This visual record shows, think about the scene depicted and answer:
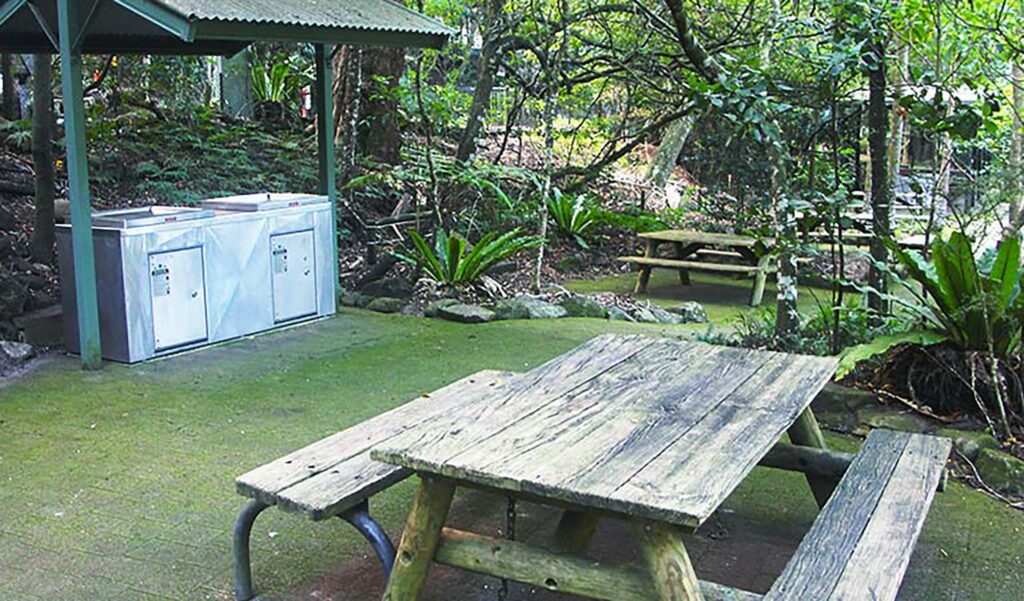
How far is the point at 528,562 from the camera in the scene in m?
3.28

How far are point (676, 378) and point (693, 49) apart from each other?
324cm

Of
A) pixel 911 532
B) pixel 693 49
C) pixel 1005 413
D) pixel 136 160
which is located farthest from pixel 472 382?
pixel 136 160

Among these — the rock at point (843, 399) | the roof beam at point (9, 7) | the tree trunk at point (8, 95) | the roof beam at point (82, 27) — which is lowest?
the rock at point (843, 399)

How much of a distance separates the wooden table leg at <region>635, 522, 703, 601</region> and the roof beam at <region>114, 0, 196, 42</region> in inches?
180

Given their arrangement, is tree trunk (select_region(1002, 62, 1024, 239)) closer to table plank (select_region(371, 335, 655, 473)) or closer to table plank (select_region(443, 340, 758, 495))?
table plank (select_region(443, 340, 758, 495))

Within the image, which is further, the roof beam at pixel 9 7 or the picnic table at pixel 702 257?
the picnic table at pixel 702 257

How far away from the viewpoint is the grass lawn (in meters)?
4.03

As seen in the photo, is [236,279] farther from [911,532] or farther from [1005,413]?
[911,532]

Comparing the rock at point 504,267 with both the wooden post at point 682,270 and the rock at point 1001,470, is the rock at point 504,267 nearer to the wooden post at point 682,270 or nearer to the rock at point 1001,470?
the wooden post at point 682,270

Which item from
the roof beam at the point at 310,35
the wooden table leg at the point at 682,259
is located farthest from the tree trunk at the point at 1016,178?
the roof beam at the point at 310,35

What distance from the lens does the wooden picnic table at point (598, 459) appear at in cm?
295

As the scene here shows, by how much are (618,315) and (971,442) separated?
4.55 metres

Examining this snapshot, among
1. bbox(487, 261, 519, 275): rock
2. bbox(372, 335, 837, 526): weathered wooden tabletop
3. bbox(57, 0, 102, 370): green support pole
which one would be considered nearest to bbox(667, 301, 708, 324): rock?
bbox(487, 261, 519, 275): rock

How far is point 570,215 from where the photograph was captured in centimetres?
1339
